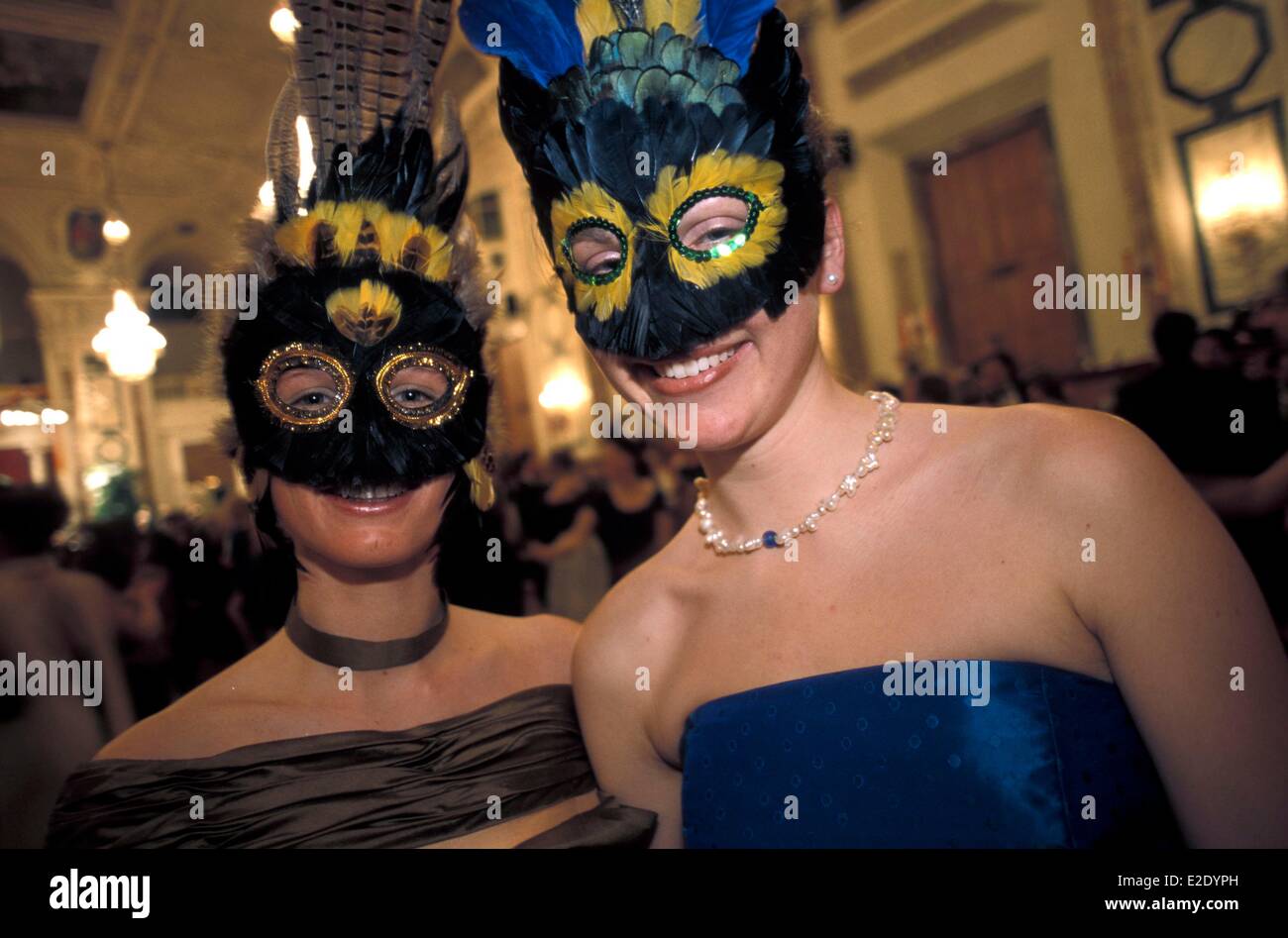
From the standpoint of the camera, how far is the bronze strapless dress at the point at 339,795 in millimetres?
Answer: 1354

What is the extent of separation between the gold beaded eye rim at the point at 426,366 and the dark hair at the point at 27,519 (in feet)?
3.73

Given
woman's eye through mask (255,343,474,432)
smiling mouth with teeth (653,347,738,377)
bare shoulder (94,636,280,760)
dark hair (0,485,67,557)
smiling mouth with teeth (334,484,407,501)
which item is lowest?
bare shoulder (94,636,280,760)

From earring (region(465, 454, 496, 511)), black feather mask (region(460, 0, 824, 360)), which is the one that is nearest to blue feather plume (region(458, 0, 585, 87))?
black feather mask (region(460, 0, 824, 360))

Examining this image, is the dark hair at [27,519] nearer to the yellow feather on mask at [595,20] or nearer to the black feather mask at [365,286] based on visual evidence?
the black feather mask at [365,286]

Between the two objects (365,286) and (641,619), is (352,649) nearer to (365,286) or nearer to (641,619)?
(641,619)

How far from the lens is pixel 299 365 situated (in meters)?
1.45

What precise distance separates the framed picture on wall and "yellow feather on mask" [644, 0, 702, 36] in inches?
180

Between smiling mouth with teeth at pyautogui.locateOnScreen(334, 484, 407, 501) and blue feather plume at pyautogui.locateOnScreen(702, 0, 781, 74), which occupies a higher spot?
blue feather plume at pyautogui.locateOnScreen(702, 0, 781, 74)

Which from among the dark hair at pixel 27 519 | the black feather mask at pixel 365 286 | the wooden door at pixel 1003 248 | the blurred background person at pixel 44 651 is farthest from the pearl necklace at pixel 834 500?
the wooden door at pixel 1003 248

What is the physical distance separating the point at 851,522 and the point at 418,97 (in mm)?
1057

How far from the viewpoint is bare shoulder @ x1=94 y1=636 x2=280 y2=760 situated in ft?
4.64

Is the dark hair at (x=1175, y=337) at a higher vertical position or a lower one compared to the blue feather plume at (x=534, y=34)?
lower

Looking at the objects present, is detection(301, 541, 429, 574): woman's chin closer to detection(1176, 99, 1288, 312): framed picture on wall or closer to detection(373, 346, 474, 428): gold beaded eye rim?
detection(373, 346, 474, 428): gold beaded eye rim
